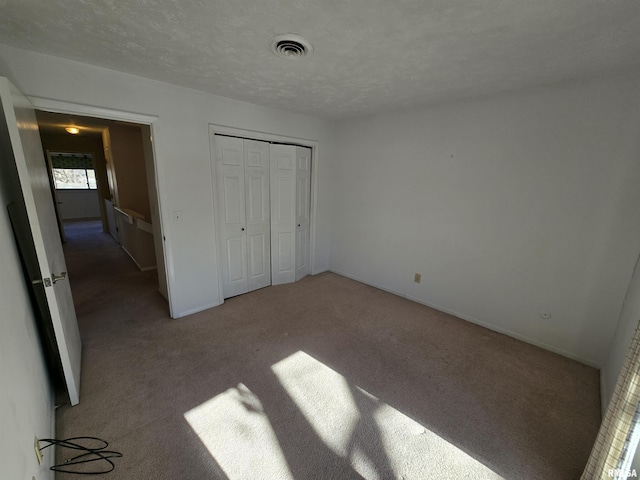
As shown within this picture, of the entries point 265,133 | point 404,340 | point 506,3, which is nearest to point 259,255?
point 265,133

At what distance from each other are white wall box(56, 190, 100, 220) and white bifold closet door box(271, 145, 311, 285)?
→ 8.44m

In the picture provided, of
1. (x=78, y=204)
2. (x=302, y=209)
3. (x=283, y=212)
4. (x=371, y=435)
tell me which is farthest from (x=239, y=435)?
(x=78, y=204)

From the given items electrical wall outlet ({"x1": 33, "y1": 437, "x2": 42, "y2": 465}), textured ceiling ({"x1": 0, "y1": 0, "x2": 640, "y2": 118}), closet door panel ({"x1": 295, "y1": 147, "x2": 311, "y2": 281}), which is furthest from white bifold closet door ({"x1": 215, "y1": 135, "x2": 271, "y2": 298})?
electrical wall outlet ({"x1": 33, "y1": 437, "x2": 42, "y2": 465})

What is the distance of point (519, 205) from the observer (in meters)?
2.50

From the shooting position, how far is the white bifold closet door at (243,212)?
3.09 metres

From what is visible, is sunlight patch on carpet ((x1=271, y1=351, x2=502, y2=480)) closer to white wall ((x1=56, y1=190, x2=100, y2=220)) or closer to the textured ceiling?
the textured ceiling

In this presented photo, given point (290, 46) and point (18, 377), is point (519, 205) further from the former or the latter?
point (18, 377)

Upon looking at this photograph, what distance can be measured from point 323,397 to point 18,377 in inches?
64.2

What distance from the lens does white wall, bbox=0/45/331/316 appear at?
1.92m

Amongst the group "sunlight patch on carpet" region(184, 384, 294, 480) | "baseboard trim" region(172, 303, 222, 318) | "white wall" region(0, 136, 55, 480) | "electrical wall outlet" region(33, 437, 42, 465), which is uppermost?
"white wall" region(0, 136, 55, 480)

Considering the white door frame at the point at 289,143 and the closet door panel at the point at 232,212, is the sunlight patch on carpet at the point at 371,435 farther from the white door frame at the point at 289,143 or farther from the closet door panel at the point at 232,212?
the white door frame at the point at 289,143

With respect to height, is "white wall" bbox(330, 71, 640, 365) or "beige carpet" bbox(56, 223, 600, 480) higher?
"white wall" bbox(330, 71, 640, 365)

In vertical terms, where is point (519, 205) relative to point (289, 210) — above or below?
above

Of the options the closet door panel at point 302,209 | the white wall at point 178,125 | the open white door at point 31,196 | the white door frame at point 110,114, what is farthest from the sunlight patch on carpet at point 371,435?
the closet door panel at point 302,209
